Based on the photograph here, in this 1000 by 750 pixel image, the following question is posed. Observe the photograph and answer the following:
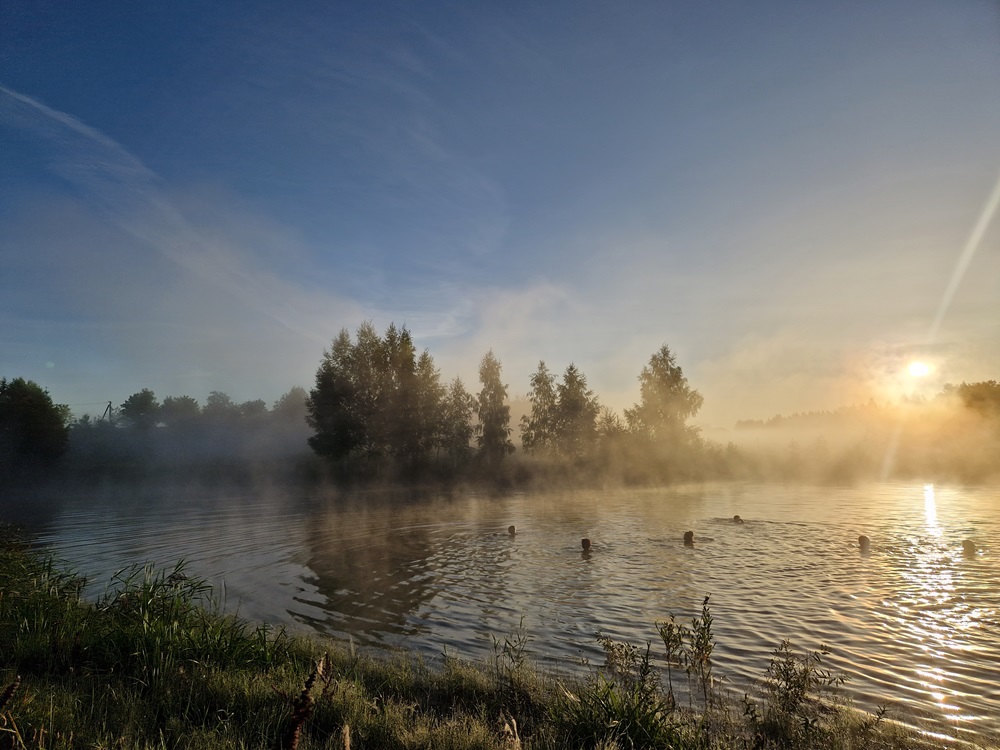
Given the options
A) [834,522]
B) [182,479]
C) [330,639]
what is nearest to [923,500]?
[834,522]

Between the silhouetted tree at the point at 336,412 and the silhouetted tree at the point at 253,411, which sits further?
the silhouetted tree at the point at 253,411

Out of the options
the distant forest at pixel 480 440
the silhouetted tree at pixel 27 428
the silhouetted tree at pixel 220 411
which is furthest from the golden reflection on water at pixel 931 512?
the silhouetted tree at pixel 220 411

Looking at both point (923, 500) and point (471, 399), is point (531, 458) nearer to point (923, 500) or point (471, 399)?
point (471, 399)

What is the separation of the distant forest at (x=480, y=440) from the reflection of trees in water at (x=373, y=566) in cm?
2888

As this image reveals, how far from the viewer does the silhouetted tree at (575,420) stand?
80.4 metres

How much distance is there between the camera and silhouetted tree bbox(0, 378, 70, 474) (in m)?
62.4

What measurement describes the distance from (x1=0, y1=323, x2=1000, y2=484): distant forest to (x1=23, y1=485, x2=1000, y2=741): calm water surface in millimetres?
28958

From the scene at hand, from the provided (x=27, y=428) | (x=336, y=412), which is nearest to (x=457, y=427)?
A: (x=336, y=412)

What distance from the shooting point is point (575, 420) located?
80.8m

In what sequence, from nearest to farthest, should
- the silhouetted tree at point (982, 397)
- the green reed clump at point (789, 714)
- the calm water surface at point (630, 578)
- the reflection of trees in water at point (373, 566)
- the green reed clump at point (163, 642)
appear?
the green reed clump at point (789, 714) < the green reed clump at point (163, 642) < the calm water surface at point (630, 578) < the reflection of trees in water at point (373, 566) < the silhouetted tree at point (982, 397)

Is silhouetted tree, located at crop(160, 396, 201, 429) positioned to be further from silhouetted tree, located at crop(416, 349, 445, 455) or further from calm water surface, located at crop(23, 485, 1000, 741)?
calm water surface, located at crop(23, 485, 1000, 741)

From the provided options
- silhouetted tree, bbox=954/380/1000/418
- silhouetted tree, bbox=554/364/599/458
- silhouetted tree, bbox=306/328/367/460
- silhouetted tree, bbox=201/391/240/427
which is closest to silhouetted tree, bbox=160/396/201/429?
silhouetted tree, bbox=201/391/240/427

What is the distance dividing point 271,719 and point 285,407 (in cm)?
13291

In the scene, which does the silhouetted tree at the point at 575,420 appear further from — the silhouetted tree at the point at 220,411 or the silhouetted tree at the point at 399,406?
the silhouetted tree at the point at 220,411
